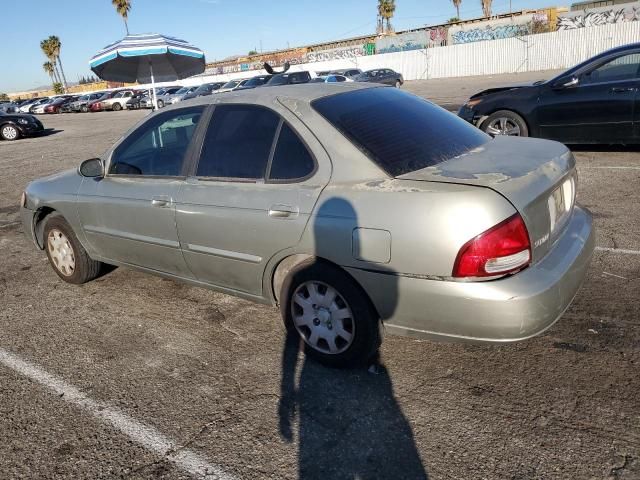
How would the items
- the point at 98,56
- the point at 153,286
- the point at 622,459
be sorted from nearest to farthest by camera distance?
the point at 622,459, the point at 153,286, the point at 98,56

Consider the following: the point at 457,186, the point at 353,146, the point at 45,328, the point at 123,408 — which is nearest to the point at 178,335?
the point at 123,408

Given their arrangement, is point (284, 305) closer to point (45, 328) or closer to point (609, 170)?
point (45, 328)

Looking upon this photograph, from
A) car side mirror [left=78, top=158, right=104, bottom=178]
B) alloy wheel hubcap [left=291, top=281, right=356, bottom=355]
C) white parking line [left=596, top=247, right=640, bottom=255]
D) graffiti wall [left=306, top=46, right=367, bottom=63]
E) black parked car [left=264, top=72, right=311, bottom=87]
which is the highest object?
graffiti wall [left=306, top=46, right=367, bottom=63]

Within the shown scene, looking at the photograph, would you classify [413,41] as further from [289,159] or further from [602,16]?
[289,159]

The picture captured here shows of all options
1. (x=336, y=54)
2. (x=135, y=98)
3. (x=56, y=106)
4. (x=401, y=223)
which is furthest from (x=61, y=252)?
(x=336, y=54)

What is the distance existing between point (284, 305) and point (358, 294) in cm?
57

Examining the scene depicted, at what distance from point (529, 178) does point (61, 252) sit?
3.95 metres

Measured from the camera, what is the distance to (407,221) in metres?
2.58

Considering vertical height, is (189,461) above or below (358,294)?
below

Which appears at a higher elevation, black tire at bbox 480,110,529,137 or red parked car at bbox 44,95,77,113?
red parked car at bbox 44,95,77,113

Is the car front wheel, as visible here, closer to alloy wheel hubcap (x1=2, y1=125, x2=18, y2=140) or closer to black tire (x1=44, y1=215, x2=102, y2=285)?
alloy wheel hubcap (x1=2, y1=125, x2=18, y2=140)

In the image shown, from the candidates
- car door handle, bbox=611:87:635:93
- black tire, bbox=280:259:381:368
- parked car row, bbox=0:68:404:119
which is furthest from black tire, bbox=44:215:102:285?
parked car row, bbox=0:68:404:119

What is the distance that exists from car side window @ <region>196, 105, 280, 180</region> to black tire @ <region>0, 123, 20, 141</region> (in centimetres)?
2076

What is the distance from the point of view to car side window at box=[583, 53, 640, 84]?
7469 millimetres
